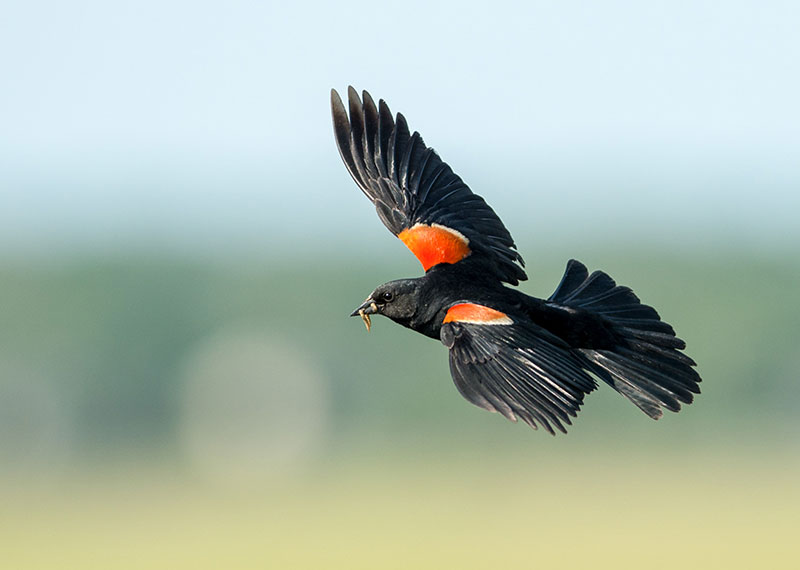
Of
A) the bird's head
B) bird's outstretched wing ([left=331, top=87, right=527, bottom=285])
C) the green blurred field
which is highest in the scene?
bird's outstretched wing ([left=331, top=87, right=527, bottom=285])

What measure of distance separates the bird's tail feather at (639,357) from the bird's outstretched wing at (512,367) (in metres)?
0.59

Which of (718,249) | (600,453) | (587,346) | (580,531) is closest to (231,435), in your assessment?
(600,453)

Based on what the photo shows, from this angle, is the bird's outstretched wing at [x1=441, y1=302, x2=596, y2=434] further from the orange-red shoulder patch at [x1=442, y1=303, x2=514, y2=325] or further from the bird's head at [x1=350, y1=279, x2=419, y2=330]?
the bird's head at [x1=350, y1=279, x2=419, y2=330]

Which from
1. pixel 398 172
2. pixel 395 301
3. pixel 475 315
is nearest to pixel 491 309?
pixel 475 315

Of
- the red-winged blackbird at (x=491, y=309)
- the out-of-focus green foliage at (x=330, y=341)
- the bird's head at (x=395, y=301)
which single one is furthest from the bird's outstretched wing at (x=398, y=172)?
the out-of-focus green foliage at (x=330, y=341)

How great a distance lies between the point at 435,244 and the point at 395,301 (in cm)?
79

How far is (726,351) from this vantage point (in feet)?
249

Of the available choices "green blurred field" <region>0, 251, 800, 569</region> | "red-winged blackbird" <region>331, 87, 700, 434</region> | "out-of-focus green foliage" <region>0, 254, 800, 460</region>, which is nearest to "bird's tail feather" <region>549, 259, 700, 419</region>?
"red-winged blackbird" <region>331, 87, 700, 434</region>

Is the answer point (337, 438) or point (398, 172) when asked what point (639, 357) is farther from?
point (337, 438)

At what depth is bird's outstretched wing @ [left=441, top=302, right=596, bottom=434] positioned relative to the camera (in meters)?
7.21

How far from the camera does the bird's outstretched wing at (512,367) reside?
284 inches

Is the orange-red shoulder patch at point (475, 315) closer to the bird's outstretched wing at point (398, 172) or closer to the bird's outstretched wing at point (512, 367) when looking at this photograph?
the bird's outstretched wing at point (512, 367)

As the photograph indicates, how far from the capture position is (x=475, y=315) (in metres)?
7.76

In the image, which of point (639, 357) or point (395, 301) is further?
point (639, 357)
